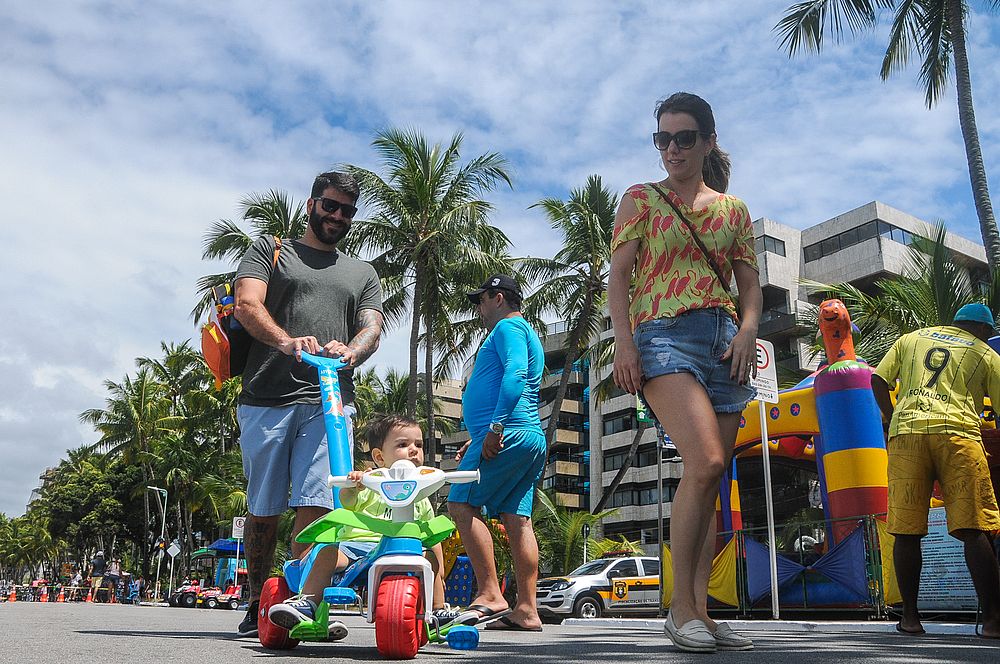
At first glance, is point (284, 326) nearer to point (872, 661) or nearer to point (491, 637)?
point (491, 637)

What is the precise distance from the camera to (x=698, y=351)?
3377 mm

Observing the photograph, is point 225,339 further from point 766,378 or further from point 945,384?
point 766,378

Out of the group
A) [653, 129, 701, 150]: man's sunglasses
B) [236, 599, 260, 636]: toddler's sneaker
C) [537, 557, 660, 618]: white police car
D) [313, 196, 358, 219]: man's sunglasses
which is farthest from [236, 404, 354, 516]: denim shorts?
[537, 557, 660, 618]: white police car

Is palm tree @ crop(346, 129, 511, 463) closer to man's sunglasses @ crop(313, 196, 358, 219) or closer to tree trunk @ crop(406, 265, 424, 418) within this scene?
tree trunk @ crop(406, 265, 424, 418)

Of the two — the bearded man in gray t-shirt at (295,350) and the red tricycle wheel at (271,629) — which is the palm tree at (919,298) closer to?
the bearded man in gray t-shirt at (295,350)

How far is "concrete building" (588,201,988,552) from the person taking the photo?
4822cm

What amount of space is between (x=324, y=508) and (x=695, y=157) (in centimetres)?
224

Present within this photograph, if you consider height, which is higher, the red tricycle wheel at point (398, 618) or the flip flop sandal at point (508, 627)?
the red tricycle wheel at point (398, 618)

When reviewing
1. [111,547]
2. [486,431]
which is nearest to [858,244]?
[486,431]

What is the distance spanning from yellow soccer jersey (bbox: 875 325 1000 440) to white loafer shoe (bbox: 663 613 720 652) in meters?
2.28

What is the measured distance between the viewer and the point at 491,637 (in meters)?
4.14

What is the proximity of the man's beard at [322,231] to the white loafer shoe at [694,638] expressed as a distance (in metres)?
2.45

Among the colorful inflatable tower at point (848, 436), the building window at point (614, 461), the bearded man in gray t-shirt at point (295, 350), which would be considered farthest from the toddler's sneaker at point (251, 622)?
the building window at point (614, 461)

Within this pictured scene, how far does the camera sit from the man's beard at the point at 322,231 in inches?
169
